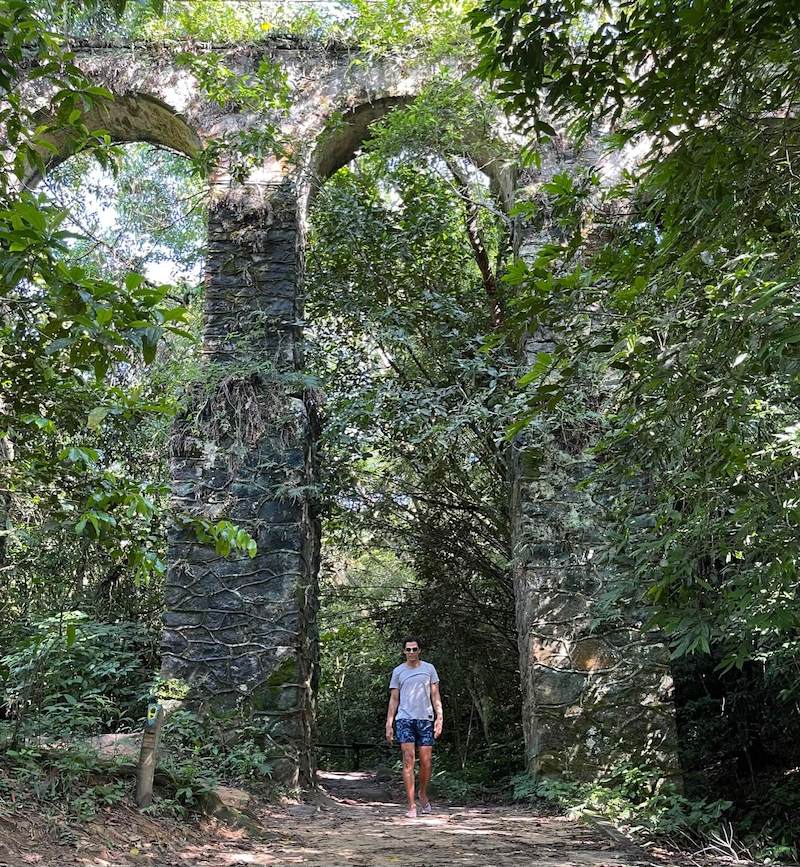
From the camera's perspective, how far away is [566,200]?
2.87 m

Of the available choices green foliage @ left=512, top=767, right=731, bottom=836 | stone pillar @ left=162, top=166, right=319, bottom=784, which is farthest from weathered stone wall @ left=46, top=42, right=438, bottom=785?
green foliage @ left=512, top=767, right=731, bottom=836

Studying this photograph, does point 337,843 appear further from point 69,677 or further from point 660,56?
point 660,56

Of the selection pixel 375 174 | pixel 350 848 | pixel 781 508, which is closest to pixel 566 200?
pixel 781 508

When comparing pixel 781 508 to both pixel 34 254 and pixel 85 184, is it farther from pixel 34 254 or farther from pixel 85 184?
pixel 85 184

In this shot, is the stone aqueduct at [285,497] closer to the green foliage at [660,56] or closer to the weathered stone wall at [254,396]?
the weathered stone wall at [254,396]

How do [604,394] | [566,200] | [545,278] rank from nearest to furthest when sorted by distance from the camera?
[545,278] < [566,200] < [604,394]

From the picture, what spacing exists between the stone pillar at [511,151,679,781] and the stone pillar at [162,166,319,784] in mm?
1753

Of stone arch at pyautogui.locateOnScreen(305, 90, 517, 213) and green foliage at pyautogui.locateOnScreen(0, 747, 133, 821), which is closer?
green foliage at pyautogui.locateOnScreen(0, 747, 133, 821)

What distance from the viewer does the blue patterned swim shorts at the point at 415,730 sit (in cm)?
567

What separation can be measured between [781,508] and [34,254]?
2.27 m

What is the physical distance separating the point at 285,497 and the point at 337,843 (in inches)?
110

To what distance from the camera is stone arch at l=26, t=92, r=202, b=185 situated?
7.84 m

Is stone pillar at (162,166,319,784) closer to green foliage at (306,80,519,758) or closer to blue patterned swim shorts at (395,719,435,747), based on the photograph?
green foliage at (306,80,519,758)

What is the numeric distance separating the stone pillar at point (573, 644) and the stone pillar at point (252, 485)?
1.75 m
